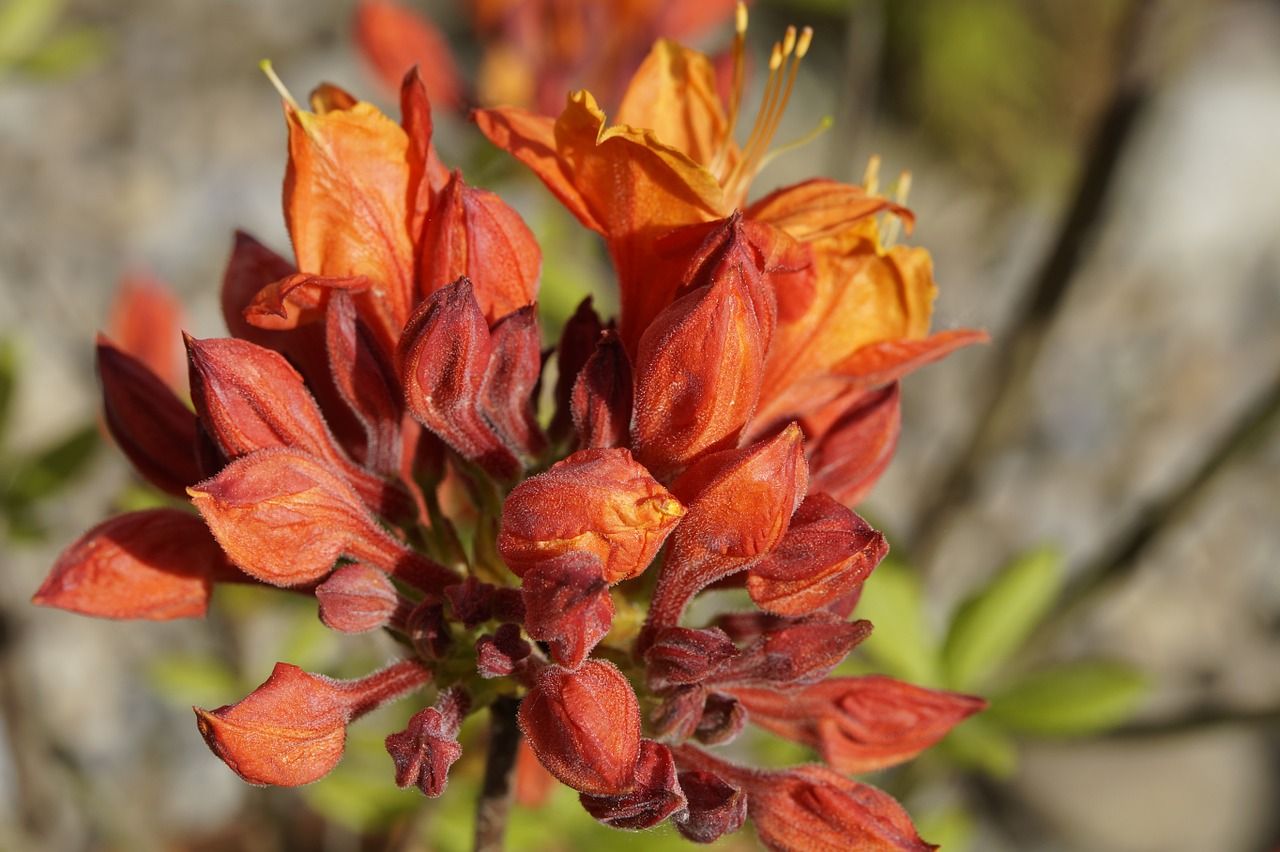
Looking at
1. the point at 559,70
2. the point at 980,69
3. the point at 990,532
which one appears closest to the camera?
the point at 559,70

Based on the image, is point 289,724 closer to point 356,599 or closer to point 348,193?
point 356,599

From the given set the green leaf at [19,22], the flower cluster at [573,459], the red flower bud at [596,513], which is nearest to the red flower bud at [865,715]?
the flower cluster at [573,459]

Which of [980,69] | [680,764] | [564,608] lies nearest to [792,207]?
[564,608]

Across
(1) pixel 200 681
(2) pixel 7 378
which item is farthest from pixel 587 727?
(1) pixel 200 681

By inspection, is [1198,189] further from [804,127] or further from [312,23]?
[312,23]

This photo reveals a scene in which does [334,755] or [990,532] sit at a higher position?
[334,755]

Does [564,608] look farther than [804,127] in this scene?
No

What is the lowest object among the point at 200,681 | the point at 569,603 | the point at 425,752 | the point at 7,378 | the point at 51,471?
the point at 200,681
